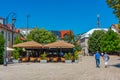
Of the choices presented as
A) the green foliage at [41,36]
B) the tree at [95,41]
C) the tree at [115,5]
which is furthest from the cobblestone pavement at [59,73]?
the tree at [95,41]

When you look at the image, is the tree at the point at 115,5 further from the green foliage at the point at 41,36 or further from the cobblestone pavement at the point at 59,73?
the green foliage at the point at 41,36

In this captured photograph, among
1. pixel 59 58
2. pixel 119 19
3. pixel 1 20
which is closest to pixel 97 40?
pixel 1 20

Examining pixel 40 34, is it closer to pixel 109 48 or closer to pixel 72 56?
pixel 109 48

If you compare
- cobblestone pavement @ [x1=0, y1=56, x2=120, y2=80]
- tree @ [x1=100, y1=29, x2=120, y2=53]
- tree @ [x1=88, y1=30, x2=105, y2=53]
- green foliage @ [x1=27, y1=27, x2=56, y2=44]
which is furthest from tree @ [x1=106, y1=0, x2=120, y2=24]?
tree @ [x1=88, y1=30, x2=105, y2=53]

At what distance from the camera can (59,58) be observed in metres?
41.5

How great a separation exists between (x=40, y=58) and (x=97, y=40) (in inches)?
2157

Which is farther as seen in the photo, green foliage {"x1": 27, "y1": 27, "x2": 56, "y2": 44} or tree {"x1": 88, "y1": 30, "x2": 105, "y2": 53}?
tree {"x1": 88, "y1": 30, "x2": 105, "y2": 53}

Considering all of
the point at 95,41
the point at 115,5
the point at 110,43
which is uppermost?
the point at 95,41

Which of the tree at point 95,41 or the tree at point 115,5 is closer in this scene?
the tree at point 115,5

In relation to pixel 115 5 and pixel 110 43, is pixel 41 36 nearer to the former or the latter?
pixel 110 43

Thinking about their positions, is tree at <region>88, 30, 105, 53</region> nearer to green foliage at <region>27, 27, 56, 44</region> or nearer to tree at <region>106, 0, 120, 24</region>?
green foliage at <region>27, 27, 56, 44</region>

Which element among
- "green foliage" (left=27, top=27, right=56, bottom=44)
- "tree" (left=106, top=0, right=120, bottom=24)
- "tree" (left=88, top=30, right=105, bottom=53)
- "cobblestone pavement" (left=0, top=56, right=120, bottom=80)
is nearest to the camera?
"cobblestone pavement" (left=0, top=56, right=120, bottom=80)

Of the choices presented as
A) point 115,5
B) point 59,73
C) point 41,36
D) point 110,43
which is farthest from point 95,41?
point 59,73

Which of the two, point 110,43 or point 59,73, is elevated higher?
point 110,43
